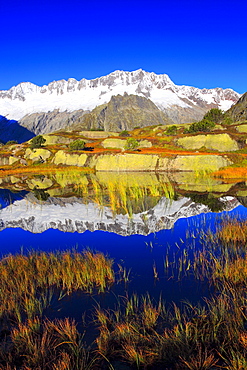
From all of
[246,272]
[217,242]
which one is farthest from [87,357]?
[217,242]

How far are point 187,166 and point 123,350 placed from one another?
5209cm

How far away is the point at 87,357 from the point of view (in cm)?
638

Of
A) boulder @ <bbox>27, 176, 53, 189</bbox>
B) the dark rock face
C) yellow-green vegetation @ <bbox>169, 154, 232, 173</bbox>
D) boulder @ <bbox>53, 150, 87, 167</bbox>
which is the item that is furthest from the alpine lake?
the dark rock face

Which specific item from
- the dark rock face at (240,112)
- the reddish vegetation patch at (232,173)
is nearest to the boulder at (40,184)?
the reddish vegetation patch at (232,173)

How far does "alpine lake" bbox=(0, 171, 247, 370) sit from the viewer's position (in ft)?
21.2


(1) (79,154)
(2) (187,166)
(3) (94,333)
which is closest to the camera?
(3) (94,333)

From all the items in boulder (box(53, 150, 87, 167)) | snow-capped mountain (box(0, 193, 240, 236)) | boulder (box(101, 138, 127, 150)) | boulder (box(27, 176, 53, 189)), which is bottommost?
snow-capped mountain (box(0, 193, 240, 236))

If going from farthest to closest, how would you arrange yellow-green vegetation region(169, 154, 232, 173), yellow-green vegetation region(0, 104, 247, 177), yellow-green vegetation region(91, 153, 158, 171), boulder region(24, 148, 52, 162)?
1. boulder region(24, 148, 52, 162)
2. yellow-green vegetation region(91, 153, 158, 171)
3. yellow-green vegetation region(0, 104, 247, 177)
4. yellow-green vegetation region(169, 154, 232, 173)

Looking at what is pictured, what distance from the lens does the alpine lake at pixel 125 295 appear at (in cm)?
645

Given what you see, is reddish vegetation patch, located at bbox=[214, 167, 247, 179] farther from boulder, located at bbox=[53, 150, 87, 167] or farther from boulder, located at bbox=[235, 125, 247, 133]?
boulder, located at bbox=[235, 125, 247, 133]

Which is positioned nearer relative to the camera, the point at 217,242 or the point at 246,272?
the point at 246,272

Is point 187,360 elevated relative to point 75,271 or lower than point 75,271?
lower

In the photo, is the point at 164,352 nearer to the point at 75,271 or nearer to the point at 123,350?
the point at 123,350

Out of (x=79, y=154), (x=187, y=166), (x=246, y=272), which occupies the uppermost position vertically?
(x=79, y=154)
